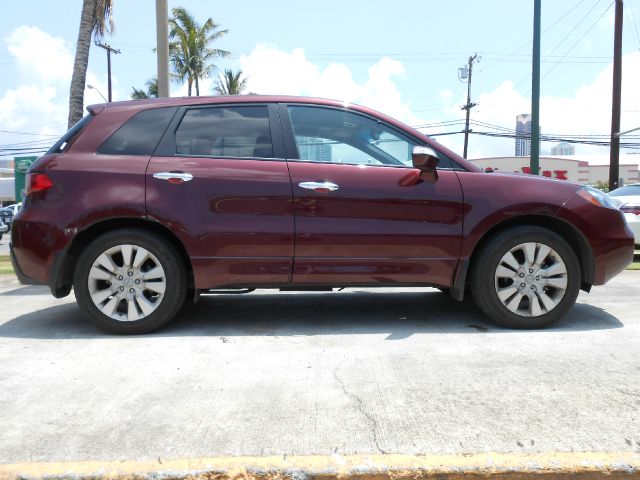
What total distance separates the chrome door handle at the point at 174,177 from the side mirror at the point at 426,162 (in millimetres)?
1643

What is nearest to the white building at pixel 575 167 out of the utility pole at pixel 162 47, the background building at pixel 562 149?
the background building at pixel 562 149

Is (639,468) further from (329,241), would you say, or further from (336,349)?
(329,241)

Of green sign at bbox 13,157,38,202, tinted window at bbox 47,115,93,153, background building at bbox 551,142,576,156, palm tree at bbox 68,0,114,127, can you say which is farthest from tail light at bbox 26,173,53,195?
background building at bbox 551,142,576,156

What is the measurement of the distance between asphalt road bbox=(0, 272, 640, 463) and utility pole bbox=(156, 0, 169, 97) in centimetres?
467

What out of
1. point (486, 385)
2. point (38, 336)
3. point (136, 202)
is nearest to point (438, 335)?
point (486, 385)

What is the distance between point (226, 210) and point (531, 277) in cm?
232

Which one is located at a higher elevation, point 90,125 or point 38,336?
point 90,125

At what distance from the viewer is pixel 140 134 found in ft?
13.4

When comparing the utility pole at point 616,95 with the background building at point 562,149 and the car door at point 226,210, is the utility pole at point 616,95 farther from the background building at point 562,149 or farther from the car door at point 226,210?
the background building at point 562,149

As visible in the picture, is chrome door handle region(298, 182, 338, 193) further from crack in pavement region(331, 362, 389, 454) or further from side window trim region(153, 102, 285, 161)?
crack in pavement region(331, 362, 389, 454)

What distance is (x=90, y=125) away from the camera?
411 cm

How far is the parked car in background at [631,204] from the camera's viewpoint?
8594 millimetres

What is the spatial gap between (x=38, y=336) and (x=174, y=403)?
1912 millimetres

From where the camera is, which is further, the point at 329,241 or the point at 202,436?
the point at 329,241
